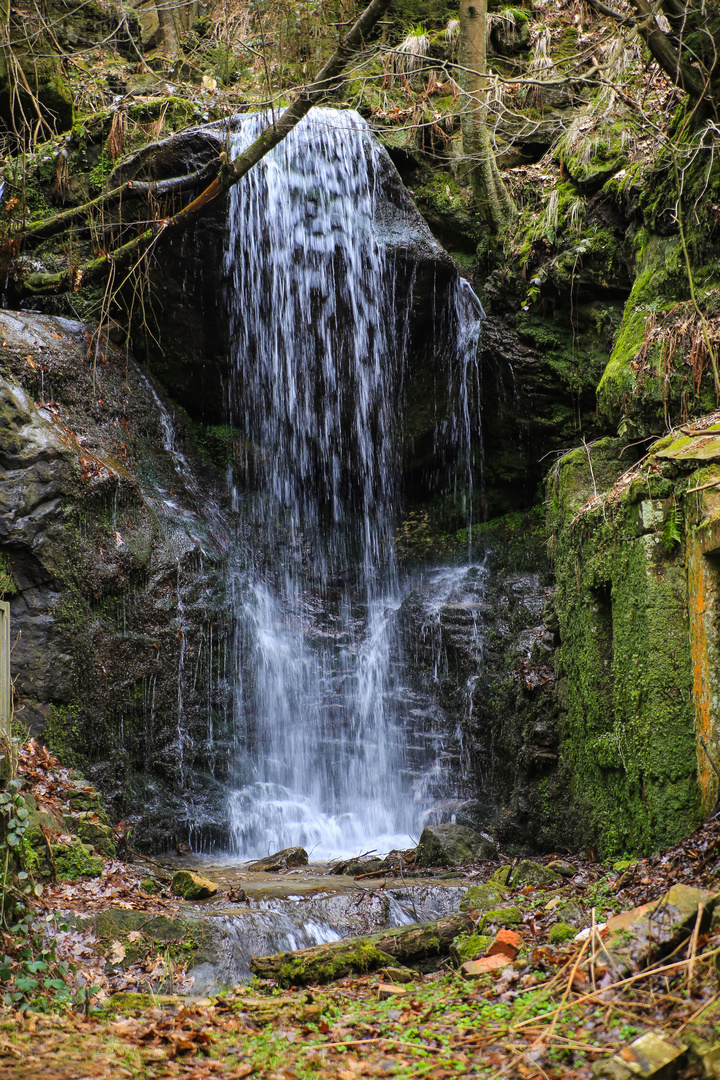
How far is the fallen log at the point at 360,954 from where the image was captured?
416 cm

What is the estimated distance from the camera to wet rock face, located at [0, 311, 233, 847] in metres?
7.32

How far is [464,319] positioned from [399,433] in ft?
6.53

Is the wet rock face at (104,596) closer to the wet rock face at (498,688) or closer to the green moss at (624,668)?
the wet rock face at (498,688)

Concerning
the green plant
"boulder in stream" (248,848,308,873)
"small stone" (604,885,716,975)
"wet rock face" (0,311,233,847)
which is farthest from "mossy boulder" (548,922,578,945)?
"wet rock face" (0,311,233,847)

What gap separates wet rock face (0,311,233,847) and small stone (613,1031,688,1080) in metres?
5.96

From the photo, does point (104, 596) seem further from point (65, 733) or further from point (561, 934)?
point (561, 934)

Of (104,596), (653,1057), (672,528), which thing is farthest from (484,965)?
(104,596)

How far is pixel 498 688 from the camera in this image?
8.97 m

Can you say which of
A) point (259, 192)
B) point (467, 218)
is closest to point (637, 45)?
point (467, 218)

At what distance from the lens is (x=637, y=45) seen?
9156mm

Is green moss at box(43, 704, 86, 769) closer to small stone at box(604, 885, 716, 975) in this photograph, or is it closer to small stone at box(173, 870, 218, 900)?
small stone at box(173, 870, 218, 900)

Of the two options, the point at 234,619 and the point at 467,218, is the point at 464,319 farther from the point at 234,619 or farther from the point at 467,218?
the point at 234,619

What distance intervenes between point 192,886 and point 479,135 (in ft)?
33.9

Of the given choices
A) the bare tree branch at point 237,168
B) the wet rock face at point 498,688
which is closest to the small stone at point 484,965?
the wet rock face at point 498,688
